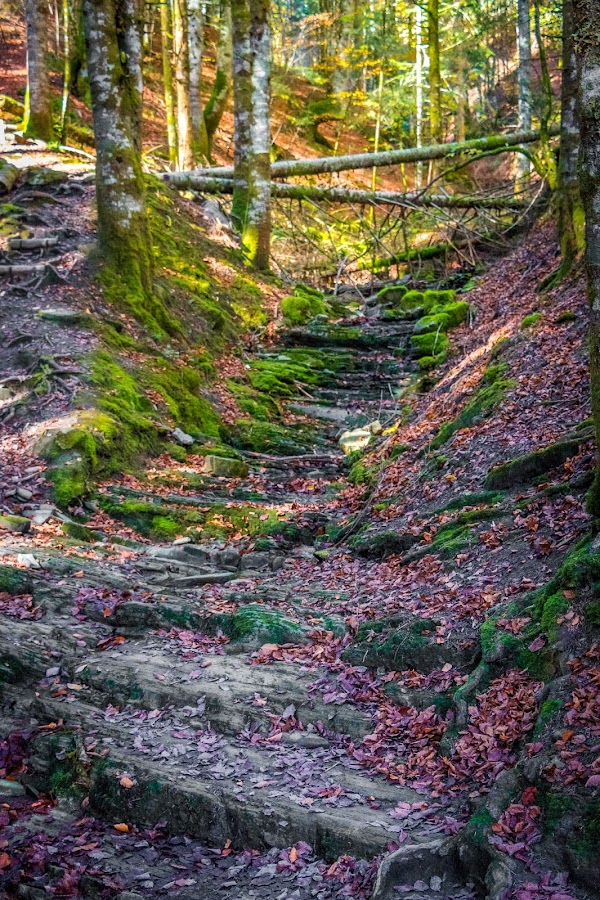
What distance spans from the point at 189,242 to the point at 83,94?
13.1 meters

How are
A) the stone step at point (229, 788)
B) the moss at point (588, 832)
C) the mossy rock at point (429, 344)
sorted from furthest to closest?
the mossy rock at point (429, 344)
the stone step at point (229, 788)
the moss at point (588, 832)

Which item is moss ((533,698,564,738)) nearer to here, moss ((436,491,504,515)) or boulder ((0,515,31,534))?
moss ((436,491,504,515))

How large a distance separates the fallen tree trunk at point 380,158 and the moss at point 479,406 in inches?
454

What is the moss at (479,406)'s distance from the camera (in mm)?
8875

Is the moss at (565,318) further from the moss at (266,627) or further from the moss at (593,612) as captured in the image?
the moss at (593,612)

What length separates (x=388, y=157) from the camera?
19750mm

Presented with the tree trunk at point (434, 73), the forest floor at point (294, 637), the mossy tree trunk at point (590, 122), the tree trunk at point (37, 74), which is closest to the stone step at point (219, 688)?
A: the forest floor at point (294, 637)

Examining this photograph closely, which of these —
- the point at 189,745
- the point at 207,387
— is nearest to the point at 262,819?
the point at 189,745

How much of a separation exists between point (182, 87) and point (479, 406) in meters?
16.5

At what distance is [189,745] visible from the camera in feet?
15.1

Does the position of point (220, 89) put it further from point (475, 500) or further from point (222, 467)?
point (475, 500)

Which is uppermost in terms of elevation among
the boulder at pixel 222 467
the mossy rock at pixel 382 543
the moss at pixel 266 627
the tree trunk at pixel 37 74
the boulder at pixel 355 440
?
the tree trunk at pixel 37 74

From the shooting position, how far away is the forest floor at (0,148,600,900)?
3.69 m

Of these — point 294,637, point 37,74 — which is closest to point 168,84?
point 37,74
